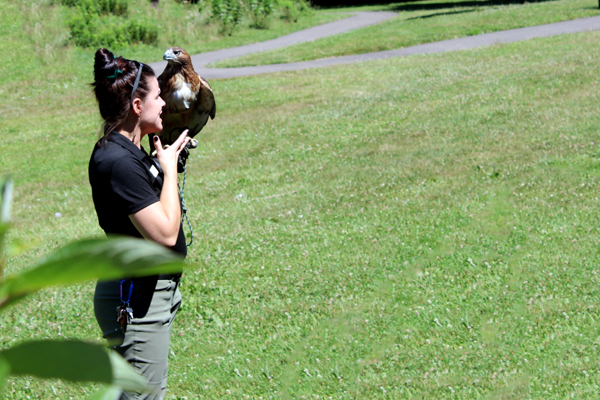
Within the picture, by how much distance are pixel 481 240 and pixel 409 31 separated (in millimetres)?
18206

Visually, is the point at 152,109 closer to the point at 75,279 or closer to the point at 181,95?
the point at 181,95

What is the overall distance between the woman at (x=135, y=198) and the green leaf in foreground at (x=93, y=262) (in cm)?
224

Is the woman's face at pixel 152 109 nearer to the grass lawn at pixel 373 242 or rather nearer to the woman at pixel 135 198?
the woman at pixel 135 198

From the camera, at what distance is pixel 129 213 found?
2.68 metres

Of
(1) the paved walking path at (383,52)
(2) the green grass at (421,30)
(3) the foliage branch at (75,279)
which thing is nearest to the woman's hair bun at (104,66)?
(3) the foliage branch at (75,279)

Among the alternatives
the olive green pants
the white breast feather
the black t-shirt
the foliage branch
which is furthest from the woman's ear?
the foliage branch

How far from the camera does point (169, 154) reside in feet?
9.43

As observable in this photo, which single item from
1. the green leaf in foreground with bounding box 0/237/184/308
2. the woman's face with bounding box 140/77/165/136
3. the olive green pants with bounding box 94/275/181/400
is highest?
the green leaf in foreground with bounding box 0/237/184/308

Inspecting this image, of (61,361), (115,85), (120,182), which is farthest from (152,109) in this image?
(61,361)

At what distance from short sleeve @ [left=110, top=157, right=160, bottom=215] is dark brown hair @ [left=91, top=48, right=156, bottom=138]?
24 centimetres

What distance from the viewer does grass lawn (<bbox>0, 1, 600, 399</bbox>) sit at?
16.0 feet

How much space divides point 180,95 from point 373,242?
430cm

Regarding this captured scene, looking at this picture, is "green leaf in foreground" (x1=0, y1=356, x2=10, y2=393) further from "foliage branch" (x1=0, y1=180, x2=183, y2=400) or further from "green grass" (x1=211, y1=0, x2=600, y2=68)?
"green grass" (x1=211, y1=0, x2=600, y2=68)

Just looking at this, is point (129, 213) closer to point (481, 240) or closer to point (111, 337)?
point (111, 337)
